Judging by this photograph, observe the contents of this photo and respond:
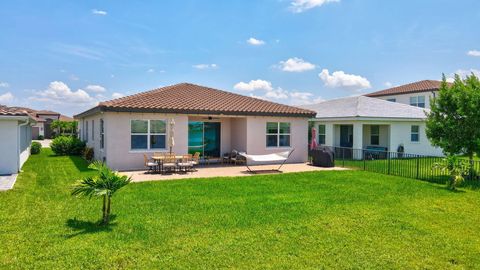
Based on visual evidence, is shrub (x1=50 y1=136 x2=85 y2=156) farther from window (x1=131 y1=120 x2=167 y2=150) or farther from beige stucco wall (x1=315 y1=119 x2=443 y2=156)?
beige stucco wall (x1=315 y1=119 x2=443 y2=156)

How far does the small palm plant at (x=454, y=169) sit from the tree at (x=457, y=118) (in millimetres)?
1601

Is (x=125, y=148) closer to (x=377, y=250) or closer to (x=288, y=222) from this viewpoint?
(x=288, y=222)

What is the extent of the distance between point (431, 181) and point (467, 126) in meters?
3.02

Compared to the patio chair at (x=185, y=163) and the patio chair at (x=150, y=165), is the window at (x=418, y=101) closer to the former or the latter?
the patio chair at (x=185, y=163)

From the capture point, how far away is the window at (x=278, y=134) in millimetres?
18500

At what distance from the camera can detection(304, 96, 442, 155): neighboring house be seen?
2155 centimetres

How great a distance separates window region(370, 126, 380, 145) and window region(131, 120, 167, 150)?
16.8 m

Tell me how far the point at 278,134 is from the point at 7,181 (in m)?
13.0

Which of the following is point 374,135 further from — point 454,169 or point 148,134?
point 148,134

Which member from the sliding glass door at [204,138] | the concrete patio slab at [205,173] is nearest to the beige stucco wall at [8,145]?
the concrete patio slab at [205,173]

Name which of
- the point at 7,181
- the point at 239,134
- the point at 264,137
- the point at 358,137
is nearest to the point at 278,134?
the point at 264,137

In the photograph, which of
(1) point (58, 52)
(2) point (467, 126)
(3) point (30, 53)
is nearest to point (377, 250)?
(2) point (467, 126)

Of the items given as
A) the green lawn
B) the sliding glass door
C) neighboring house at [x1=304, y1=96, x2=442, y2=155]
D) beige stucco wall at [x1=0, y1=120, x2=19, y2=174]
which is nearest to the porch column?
neighboring house at [x1=304, y1=96, x2=442, y2=155]

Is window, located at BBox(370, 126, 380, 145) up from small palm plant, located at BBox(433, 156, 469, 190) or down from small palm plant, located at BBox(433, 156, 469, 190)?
up
